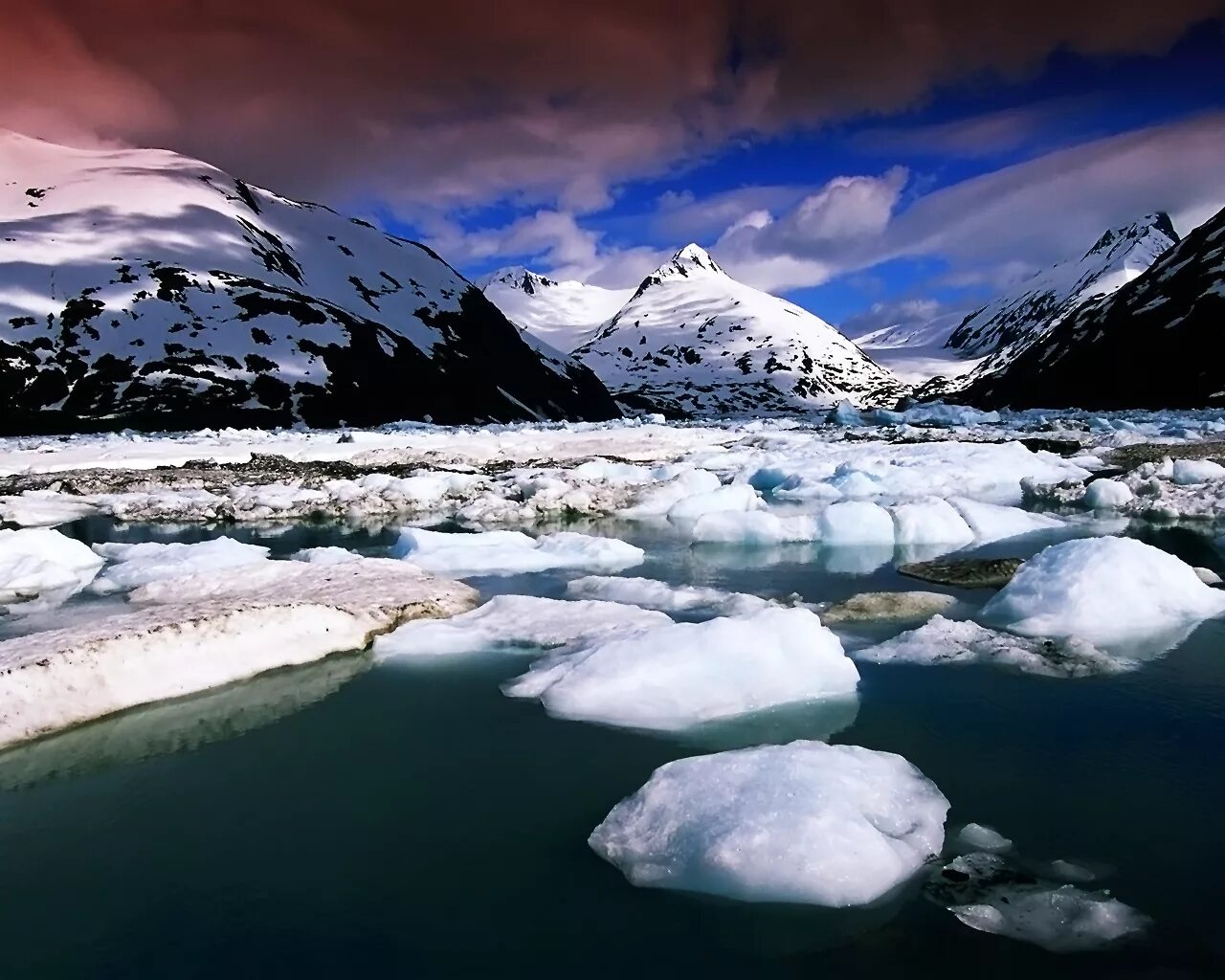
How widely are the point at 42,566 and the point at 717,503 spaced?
1404cm

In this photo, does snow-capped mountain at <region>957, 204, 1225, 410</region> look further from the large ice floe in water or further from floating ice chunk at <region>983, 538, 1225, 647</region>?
the large ice floe in water

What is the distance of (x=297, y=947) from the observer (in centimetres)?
465

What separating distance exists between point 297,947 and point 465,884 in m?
0.99

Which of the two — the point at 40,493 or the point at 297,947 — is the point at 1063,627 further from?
the point at 40,493

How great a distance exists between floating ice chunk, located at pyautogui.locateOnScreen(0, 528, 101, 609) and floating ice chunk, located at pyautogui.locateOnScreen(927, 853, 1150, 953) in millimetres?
13002

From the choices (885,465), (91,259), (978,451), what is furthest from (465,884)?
(91,259)

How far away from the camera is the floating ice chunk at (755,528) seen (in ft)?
58.1

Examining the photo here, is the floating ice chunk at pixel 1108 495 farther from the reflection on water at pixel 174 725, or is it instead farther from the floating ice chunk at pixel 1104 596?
the reflection on water at pixel 174 725

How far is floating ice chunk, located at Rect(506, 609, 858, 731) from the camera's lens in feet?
25.3

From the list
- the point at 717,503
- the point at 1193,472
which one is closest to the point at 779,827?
the point at 717,503

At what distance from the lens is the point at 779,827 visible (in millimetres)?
5145

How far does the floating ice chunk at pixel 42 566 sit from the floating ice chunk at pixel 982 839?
1288 centimetres

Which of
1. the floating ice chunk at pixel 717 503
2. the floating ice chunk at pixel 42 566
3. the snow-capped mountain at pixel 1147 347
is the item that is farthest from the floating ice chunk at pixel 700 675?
the snow-capped mountain at pixel 1147 347

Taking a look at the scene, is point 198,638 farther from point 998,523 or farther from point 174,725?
point 998,523
